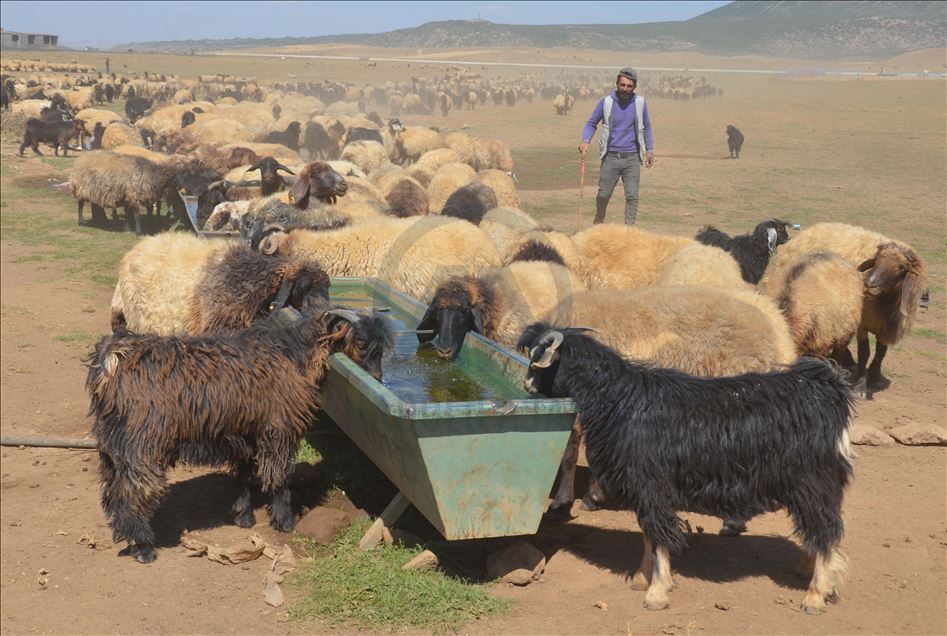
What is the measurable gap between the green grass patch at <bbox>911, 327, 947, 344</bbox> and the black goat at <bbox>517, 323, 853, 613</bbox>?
6.21 metres

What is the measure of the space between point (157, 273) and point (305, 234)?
1.56m

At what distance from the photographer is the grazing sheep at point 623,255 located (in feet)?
28.0

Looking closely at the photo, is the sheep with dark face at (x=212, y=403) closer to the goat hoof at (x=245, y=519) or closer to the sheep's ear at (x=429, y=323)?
the goat hoof at (x=245, y=519)

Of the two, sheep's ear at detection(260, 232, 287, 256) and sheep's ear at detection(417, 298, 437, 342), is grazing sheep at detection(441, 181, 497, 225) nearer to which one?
sheep's ear at detection(260, 232, 287, 256)

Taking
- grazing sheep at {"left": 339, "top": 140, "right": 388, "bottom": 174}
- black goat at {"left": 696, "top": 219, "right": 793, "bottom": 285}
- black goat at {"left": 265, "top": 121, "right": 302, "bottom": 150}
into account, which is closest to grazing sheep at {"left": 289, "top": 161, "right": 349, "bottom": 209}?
black goat at {"left": 696, "top": 219, "right": 793, "bottom": 285}

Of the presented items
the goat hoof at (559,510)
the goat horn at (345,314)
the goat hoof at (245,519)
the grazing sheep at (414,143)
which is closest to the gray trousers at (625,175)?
the goat hoof at (559,510)

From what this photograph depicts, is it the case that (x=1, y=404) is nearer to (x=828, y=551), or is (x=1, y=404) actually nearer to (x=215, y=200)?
(x=828, y=551)

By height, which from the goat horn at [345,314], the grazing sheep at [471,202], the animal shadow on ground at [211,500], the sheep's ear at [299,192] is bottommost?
the animal shadow on ground at [211,500]

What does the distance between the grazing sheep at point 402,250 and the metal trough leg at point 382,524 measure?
3.02 metres

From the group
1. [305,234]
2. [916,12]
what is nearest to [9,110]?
[305,234]

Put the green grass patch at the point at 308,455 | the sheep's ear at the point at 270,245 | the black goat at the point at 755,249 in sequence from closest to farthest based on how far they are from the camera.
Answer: the green grass patch at the point at 308,455, the sheep's ear at the point at 270,245, the black goat at the point at 755,249

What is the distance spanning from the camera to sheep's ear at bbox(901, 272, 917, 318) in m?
8.42

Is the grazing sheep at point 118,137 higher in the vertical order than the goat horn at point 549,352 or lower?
lower

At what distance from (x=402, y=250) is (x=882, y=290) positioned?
14.0 ft
